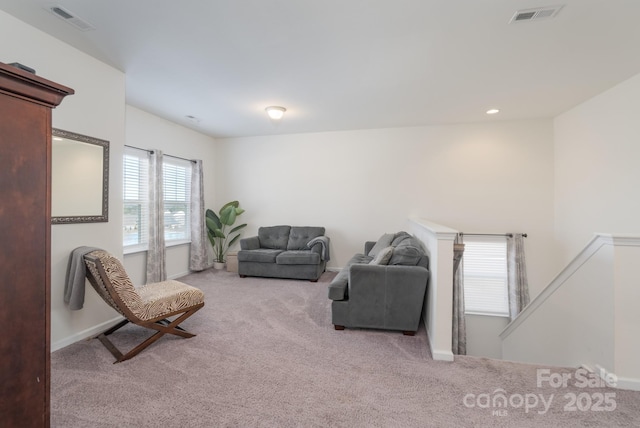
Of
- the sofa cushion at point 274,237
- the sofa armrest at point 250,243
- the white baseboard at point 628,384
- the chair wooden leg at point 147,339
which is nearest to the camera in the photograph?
the white baseboard at point 628,384

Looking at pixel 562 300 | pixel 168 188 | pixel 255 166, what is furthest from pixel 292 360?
pixel 255 166

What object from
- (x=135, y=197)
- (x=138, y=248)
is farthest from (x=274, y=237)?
(x=135, y=197)

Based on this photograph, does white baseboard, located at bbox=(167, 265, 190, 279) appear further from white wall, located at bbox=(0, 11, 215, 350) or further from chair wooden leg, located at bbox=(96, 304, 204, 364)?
chair wooden leg, located at bbox=(96, 304, 204, 364)

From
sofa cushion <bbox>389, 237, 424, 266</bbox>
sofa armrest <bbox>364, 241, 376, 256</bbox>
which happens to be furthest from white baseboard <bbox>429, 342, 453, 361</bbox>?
sofa armrest <bbox>364, 241, 376, 256</bbox>

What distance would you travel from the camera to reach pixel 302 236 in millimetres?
5258

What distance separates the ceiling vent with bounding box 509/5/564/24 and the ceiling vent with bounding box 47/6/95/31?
3.26 meters

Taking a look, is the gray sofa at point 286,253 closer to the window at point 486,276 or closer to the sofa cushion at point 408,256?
the sofa cushion at point 408,256

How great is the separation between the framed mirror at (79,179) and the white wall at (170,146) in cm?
141

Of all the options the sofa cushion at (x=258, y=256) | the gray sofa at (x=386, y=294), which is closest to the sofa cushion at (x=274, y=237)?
the sofa cushion at (x=258, y=256)

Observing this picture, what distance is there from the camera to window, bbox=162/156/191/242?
4852mm

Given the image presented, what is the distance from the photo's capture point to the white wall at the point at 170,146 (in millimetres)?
4102

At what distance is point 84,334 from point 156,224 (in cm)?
190

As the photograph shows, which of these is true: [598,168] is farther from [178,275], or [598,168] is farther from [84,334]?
[178,275]

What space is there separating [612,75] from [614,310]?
258cm
